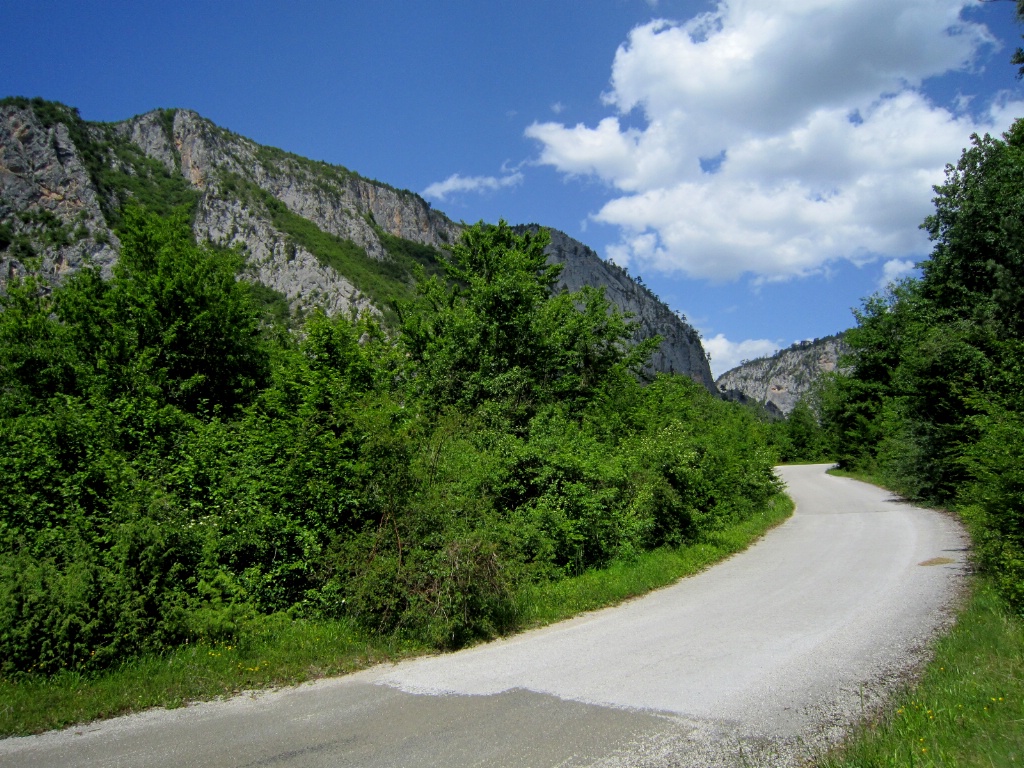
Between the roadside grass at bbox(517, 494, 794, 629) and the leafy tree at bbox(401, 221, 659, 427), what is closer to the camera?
the roadside grass at bbox(517, 494, 794, 629)

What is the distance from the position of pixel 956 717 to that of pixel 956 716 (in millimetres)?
29

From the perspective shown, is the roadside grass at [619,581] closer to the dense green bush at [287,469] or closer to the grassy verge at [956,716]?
the dense green bush at [287,469]

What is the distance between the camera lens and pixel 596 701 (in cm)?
554

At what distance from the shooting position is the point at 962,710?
4.79 meters

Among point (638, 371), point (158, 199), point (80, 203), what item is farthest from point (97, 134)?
point (638, 371)

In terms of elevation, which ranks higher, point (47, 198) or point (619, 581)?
point (47, 198)

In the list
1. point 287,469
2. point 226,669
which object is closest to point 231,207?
point 287,469

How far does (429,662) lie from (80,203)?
4022 inches

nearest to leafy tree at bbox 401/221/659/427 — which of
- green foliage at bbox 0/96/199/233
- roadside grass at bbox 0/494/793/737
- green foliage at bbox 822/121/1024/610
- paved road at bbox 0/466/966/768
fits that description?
roadside grass at bbox 0/494/793/737

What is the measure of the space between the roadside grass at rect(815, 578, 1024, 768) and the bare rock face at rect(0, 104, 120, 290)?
8172 cm

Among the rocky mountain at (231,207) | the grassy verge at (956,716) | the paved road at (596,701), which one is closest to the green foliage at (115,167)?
the rocky mountain at (231,207)

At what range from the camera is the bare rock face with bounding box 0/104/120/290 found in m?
72.9

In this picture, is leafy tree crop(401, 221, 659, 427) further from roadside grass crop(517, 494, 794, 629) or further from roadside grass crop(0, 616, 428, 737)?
roadside grass crop(0, 616, 428, 737)

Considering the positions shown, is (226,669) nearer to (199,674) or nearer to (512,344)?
(199,674)
